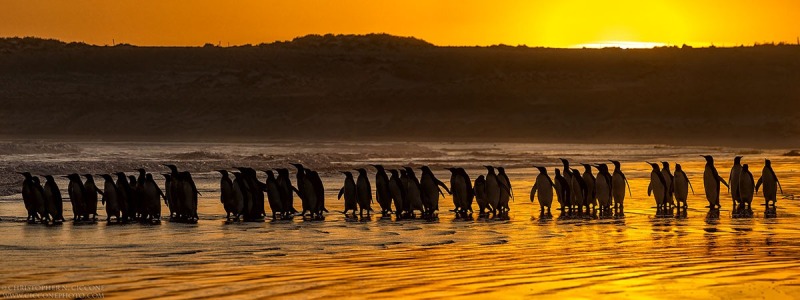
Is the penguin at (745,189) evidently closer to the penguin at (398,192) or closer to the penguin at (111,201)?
the penguin at (398,192)

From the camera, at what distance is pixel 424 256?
11.9 metres

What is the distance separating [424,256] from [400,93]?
7251cm

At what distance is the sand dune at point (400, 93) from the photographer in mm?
71500

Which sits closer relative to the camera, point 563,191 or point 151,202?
point 151,202

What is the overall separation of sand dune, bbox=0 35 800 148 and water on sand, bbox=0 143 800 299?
143 feet

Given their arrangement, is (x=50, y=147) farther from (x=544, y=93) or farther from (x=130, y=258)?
(x=544, y=93)

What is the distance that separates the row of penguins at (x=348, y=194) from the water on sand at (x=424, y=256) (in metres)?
0.35

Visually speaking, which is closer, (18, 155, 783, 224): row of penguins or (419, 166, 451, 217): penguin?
(18, 155, 783, 224): row of penguins

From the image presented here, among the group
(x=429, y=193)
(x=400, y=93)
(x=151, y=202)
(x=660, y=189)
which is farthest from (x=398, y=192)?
(x=400, y=93)

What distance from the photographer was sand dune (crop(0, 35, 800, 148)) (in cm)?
7150

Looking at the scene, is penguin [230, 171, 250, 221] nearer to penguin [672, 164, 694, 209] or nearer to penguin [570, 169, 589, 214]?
penguin [570, 169, 589, 214]

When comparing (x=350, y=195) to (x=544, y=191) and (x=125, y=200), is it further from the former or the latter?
(x=125, y=200)

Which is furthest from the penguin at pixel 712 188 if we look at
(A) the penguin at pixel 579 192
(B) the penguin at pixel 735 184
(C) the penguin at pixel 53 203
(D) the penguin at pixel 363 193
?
(C) the penguin at pixel 53 203

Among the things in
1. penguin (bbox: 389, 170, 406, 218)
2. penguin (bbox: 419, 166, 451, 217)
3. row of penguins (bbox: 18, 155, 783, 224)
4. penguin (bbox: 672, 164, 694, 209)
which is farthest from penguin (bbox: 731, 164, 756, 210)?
penguin (bbox: 389, 170, 406, 218)
